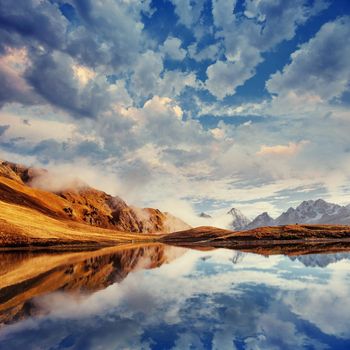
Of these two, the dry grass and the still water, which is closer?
the still water

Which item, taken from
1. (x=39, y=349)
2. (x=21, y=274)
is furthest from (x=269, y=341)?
(x=21, y=274)

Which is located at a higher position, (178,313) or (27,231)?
(27,231)

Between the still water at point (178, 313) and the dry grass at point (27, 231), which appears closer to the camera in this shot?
the still water at point (178, 313)

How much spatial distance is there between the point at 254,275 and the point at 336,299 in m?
16.2

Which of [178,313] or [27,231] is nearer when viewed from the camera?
[178,313]

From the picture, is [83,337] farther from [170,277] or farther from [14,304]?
[170,277]

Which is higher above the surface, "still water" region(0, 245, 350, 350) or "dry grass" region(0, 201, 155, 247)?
"dry grass" region(0, 201, 155, 247)

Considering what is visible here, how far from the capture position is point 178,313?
24172 millimetres

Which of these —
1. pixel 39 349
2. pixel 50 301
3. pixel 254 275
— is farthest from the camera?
pixel 254 275

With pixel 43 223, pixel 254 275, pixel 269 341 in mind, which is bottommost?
pixel 269 341

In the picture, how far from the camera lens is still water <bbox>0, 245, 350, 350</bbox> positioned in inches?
716

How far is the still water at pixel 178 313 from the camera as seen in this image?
1819cm

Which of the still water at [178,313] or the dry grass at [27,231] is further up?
the dry grass at [27,231]

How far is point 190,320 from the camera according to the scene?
22172mm
